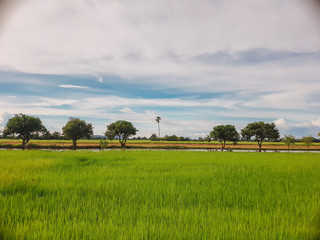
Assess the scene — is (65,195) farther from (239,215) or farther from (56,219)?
(239,215)

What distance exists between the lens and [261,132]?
64.6 meters

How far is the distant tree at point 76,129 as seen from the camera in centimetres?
6203

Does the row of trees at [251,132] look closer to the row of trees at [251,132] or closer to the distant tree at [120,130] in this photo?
the row of trees at [251,132]

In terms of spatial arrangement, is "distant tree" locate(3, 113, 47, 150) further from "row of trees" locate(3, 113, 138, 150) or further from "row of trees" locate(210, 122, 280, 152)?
"row of trees" locate(210, 122, 280, 152)

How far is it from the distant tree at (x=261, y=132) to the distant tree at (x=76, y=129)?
52.1m

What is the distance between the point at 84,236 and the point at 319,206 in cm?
565

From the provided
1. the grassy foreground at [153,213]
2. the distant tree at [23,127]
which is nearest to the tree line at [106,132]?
the distant tree at [23,127]

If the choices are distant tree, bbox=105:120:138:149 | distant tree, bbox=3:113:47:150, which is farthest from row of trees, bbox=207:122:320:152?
distant tree, bbox=3:113:47:150

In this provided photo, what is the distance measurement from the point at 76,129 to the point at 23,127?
14.6 metres

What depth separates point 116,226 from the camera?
3.71 m

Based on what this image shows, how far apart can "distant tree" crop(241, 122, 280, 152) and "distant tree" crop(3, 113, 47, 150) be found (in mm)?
67121

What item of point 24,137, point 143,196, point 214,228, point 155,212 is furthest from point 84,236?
point 24,137

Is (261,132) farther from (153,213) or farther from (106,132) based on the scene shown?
(153,213)

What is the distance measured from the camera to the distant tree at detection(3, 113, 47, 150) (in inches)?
2261
